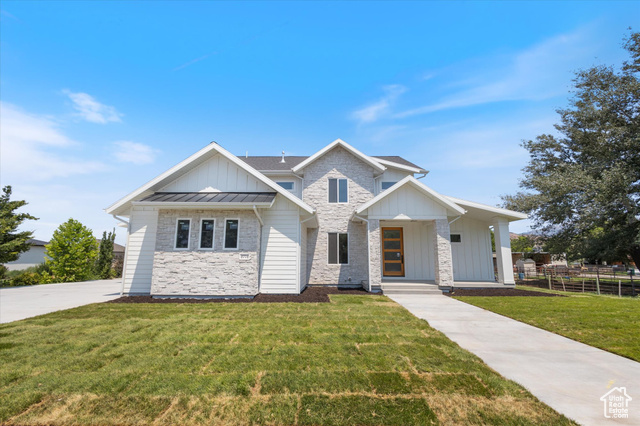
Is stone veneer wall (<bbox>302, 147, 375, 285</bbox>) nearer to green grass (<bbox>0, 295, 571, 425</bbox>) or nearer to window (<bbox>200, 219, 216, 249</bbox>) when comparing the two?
window (<bbox>200, 219, 216, 249</bbox>)

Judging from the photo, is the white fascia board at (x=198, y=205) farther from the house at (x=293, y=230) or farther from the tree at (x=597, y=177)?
the tree at (x=597, y=177)

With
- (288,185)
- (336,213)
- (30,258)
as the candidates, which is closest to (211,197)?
(288,185)

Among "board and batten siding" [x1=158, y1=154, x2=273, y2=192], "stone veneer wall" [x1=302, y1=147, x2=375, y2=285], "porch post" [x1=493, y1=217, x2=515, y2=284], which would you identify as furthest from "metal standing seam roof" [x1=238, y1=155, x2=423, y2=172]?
"porch post" [x1=493, y1=217, x2=515, y2=284]

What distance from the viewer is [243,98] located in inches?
507

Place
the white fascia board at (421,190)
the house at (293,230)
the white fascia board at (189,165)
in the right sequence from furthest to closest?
1. the white fascia board at (421,190)
2. the white fascia board at (189,165)
3. the house at (293,230)

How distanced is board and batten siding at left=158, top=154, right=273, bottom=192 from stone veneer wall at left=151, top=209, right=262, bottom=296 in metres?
1.55

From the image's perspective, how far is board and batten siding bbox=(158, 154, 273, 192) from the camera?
11.4 m

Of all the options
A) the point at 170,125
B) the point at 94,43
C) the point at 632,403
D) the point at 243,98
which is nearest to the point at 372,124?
the point at 243,98

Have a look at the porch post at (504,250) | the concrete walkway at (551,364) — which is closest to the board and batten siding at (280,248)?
the concrete walkway at (551,364)

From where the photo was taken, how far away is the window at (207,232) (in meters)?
10.3

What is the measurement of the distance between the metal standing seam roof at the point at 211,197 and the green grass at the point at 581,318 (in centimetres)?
870

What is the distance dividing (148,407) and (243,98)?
12861mm

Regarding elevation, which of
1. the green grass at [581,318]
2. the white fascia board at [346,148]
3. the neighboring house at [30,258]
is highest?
the white fascia board at [346,148]

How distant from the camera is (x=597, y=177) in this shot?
59.3ft
